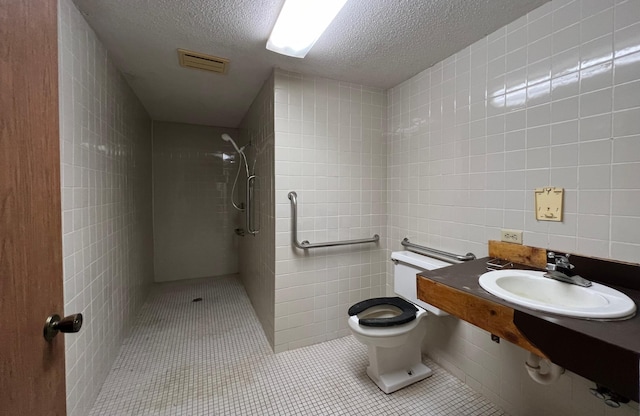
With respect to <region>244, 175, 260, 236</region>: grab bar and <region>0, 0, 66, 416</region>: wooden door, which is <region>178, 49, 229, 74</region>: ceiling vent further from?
<region>0, 0, 66, 416</region>: wooden door

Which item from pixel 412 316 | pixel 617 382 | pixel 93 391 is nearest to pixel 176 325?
pixel 93 391

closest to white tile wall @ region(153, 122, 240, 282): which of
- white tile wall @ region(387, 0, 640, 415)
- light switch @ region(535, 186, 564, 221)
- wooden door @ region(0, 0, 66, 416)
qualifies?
white tile wall @ region(387, 0, 640, 415)

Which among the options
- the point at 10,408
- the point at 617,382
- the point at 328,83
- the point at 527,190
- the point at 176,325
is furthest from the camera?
the point at 176,325

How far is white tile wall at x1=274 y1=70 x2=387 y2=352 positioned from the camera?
73.8 inches

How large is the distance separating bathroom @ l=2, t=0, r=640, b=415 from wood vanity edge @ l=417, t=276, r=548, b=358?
0.65 metres

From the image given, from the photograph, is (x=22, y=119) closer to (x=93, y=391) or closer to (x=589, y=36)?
(x=93, y=391)

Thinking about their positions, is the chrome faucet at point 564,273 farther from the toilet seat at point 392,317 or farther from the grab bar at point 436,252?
the toilet seat at point 392,317

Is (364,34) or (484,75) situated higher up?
(364,34)

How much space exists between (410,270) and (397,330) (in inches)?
18.1

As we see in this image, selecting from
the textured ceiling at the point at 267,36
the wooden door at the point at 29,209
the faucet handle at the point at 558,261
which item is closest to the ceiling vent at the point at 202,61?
the textured ceiling at the point at 267,36

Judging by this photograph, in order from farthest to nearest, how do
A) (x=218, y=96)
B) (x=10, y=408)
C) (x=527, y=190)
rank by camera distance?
(x=218, y=96), (x=527, y=190), (x=10, y=408)

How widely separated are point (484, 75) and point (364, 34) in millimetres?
767

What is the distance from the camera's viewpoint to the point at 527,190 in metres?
1.30

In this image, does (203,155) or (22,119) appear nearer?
(22,119)
